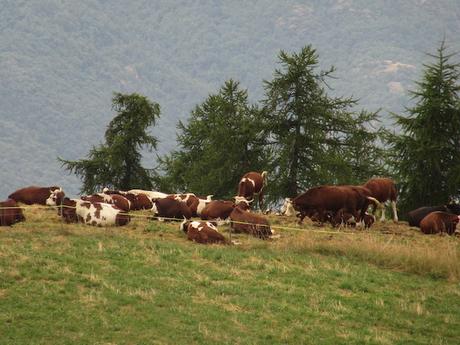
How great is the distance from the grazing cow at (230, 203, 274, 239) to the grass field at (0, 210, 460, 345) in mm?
684

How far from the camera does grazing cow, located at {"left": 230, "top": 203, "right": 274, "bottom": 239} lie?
24328mm

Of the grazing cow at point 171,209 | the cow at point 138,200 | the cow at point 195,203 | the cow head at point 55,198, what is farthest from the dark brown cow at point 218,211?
the cow head at point 55,198

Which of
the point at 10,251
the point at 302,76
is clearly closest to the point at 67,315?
the point at 10,251

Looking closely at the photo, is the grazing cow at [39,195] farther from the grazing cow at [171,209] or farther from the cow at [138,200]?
the grazing cow at [171,209]

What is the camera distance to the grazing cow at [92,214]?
25.1m

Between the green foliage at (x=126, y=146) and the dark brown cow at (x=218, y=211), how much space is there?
25.1 metres

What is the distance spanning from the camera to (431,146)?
39.4m

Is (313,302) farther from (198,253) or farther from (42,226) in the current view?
(42,226)

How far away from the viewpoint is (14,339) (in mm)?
13555

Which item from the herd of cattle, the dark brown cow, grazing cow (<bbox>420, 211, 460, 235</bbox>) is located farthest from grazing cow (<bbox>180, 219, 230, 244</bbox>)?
grazing cow (<bbox>420, 211, 460, 235</bbox>)

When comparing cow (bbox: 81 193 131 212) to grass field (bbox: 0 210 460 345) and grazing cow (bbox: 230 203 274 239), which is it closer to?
grass field (bbox: 0 210 460 345)

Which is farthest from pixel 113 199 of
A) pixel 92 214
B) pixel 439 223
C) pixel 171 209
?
pixel 439 223

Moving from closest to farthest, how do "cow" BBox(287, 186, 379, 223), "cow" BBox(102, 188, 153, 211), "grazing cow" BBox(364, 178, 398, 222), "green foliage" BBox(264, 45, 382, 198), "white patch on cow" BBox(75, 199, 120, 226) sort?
"white patch on cow" BBox(75, 199, 120, 226)
"cow" BBox(287, 186, 379, 223)
"grazing cow" BBox(364, 178, 398, 222)
"cow" BBox(102, 188, 153, 211)
"green foliage" BBox(264, 45, 382, 198)

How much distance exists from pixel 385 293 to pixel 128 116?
3770 centimetres
